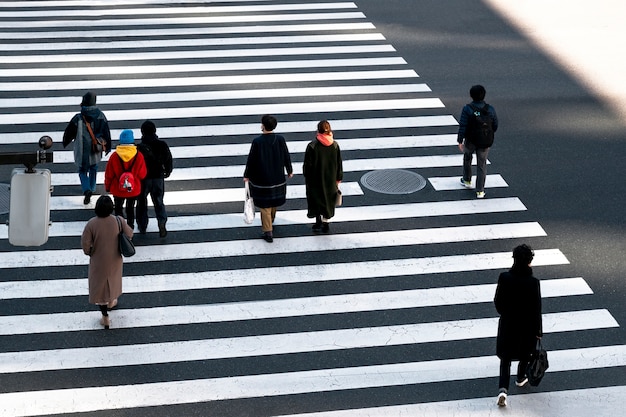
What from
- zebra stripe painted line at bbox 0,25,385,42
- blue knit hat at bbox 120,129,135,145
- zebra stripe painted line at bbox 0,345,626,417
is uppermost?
zebra stripe painted line at bbox 0,25,385,42

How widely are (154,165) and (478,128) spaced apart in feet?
14.2

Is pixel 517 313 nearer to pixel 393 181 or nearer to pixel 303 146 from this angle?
pixel 393 181

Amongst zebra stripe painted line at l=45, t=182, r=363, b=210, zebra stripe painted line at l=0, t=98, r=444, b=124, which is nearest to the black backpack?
zebra stripe painted line at l=45, t=182, r=363, b=210

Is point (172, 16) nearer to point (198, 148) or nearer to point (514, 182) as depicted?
point (198, 148)

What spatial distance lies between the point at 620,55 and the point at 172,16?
9.02 meters

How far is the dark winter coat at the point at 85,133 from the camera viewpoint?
12695 millimetres

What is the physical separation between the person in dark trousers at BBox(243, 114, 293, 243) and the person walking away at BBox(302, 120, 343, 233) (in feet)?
0.94

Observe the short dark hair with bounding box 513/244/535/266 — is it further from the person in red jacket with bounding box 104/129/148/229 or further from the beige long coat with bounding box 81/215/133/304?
the person in red jacket with bounding box 104/129/148/229

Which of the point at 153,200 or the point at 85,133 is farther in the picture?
the point at 85,133

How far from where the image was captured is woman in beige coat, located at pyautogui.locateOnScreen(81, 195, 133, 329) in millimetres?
10086

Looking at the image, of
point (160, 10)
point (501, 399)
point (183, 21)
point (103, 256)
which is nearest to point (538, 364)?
point (501, 399)

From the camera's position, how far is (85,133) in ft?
41.8

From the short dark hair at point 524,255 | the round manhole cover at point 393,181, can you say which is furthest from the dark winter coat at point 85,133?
A: the short dark hair at point 524,255

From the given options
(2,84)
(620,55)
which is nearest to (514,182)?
(620,55)
